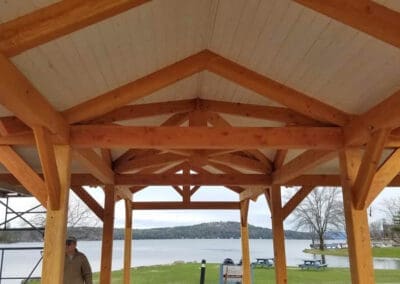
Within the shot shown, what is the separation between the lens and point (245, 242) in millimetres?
8609

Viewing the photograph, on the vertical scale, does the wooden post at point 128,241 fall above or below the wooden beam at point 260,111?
below

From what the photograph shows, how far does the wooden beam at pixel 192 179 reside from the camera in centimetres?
624

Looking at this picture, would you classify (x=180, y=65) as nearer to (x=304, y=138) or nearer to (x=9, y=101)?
(x=304, y=138)

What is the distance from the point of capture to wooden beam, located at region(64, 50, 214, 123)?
142 inches

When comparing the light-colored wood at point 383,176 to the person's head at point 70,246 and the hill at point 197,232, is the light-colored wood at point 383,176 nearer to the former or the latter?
the person's head at point 70,246

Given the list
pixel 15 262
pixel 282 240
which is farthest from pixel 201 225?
pixel 282 240

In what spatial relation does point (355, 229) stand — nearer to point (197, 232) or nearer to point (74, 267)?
point (74, 267)

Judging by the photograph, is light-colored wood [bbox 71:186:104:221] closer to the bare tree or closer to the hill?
the hill

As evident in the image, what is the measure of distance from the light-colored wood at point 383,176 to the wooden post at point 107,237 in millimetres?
3791

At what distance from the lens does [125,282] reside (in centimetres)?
785

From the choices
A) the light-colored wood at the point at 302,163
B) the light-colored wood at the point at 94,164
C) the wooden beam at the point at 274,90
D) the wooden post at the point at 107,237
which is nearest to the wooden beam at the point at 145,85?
the wooden beam at the point at 274,90

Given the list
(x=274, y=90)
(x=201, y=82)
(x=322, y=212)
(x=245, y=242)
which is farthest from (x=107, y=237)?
(x=322, y=212)

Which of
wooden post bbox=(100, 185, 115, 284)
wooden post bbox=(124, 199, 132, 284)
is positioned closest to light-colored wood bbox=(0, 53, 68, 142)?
wooden post bbox=(100, 185, 115, 284)

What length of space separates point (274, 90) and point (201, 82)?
3.06 ft
